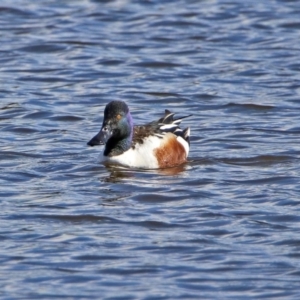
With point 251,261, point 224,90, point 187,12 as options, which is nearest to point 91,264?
point 251,261

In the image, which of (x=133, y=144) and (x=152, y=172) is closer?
(x=152, y=172)

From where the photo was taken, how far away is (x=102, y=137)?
32.0 feet

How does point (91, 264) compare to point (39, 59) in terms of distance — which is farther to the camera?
point (39, 59)

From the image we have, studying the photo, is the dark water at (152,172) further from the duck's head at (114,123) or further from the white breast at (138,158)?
the duck's head at (114,123)

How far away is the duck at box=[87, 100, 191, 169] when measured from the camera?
9898mm

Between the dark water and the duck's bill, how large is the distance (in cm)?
28

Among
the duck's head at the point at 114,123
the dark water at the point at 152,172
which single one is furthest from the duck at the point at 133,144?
the dark water at the point at 152,172

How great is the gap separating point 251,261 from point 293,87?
614 cm

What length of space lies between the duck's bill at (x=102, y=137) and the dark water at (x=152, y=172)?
28cm

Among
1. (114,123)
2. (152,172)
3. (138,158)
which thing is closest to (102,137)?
(114,123)

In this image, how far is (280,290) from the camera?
6574mm

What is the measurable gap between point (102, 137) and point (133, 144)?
0.49 m

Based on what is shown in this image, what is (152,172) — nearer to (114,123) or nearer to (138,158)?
(138,158)

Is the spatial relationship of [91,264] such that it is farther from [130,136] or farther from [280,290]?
[130,136]
